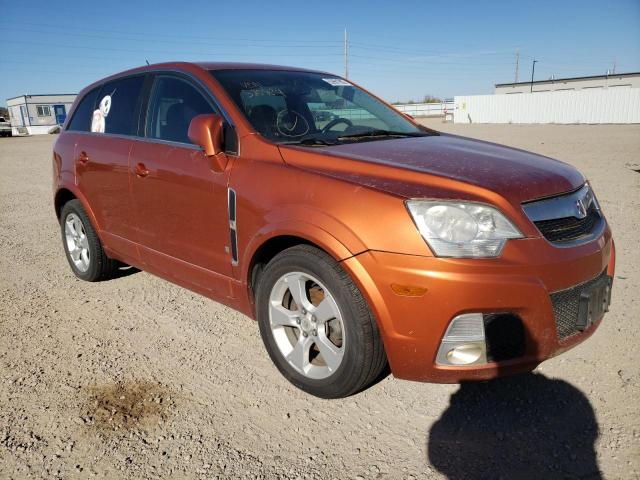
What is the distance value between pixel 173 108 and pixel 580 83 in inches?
2508

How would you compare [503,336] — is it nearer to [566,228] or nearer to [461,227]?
[461,227]

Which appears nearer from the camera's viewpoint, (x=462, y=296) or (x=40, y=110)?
(x=462, y=296)

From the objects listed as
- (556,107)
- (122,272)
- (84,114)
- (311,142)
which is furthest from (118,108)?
(556,107)

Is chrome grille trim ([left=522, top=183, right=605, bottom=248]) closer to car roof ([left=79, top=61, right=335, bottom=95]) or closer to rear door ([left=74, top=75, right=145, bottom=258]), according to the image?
car roof ([left=79, top=61, right=335, bottom=95])

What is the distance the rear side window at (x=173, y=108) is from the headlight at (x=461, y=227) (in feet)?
5.36

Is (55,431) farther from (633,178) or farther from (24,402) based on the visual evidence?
(633,178)

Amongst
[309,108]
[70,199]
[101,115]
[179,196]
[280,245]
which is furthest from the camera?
[70,199]

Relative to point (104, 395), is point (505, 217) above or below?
above

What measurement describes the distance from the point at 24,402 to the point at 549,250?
2.77 meters

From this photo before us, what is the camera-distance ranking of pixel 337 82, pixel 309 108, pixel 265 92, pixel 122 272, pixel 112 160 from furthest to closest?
pixel 122 272
pixel 337 82
pixel 112 160
pixel 309 108
pixel 265 92

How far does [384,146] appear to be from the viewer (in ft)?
9.70

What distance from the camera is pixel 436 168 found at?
2463mm

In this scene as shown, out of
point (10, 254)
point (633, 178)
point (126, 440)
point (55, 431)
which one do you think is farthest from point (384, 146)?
→ point (633, 178)

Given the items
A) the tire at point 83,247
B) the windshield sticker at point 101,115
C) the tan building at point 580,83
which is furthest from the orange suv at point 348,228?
the tan building at point 580,83
